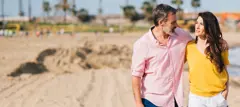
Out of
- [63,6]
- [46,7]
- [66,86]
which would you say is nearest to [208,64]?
[66,86]

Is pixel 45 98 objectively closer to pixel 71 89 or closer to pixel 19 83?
pixel 71 89

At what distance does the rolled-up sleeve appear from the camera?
147 inches

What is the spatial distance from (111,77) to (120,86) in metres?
1.87

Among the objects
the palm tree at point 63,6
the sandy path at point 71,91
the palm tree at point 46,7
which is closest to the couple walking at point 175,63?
the sandy path at point 71,91

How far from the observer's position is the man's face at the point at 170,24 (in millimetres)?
3737

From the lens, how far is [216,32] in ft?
12.3

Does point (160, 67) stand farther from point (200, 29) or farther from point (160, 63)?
point (200, 29)

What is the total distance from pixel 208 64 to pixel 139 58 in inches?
20.3

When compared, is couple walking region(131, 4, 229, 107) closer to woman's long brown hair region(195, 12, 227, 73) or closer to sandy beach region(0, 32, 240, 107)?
woman's long brown hair region(195, 12, 227, 73)

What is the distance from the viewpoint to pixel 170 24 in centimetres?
376

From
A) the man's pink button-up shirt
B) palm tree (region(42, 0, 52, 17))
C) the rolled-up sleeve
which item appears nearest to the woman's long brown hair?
the man's pink button-up shirt

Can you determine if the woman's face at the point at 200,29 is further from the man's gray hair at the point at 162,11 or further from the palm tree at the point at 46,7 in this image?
the palm tree at the point at 46,7

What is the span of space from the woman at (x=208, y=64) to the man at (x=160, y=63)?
0.35 ft

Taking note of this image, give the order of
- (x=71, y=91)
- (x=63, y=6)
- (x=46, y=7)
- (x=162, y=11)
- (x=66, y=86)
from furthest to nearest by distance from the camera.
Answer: (x=46, y=7), (x=63, y=6), (x=66, y=86), (x=71, y=91), (x=162, y=11)
